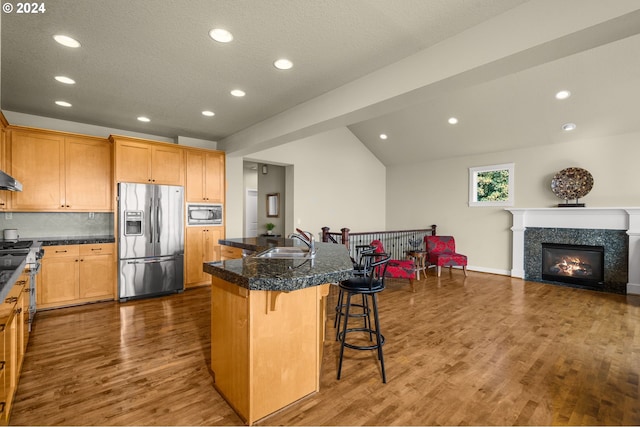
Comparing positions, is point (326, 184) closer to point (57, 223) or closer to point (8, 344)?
point (57, 223)

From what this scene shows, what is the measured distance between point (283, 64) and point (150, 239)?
11.0 feet

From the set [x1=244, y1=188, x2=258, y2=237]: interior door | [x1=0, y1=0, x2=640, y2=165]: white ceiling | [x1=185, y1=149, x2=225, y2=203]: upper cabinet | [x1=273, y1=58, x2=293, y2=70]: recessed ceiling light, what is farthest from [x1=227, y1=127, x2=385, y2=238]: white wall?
[x1=244, y1=188, x2=258, y2=237]: interior door

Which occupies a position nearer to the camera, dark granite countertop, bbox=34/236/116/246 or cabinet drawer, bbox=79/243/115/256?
dark granite countertop, bbox=34/236/116/246

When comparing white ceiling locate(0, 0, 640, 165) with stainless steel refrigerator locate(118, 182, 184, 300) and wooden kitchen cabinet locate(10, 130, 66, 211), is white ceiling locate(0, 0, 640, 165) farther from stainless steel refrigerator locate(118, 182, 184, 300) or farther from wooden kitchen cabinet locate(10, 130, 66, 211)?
stainless steel refrigerator locate(118, 182, 184, 300)

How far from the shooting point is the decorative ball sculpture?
213 inches

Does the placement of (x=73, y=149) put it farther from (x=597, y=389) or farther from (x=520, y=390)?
(x=597, y=389)

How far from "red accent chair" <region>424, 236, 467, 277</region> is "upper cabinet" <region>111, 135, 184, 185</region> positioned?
16.8ft

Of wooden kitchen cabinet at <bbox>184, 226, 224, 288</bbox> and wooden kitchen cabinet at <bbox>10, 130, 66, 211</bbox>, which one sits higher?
wooden kitchen cabinet at <bbox>10, 130, 66, 211</bbox>

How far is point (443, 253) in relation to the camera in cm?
652

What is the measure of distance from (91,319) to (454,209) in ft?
23.2

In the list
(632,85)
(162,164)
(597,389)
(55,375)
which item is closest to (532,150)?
(632,85)

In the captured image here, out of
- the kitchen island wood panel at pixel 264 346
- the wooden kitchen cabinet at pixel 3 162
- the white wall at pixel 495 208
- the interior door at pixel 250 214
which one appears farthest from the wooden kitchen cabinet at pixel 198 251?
the white wall at pixel 495 208

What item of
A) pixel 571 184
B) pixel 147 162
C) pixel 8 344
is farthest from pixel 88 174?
pixel 571 184

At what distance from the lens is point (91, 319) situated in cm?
368
